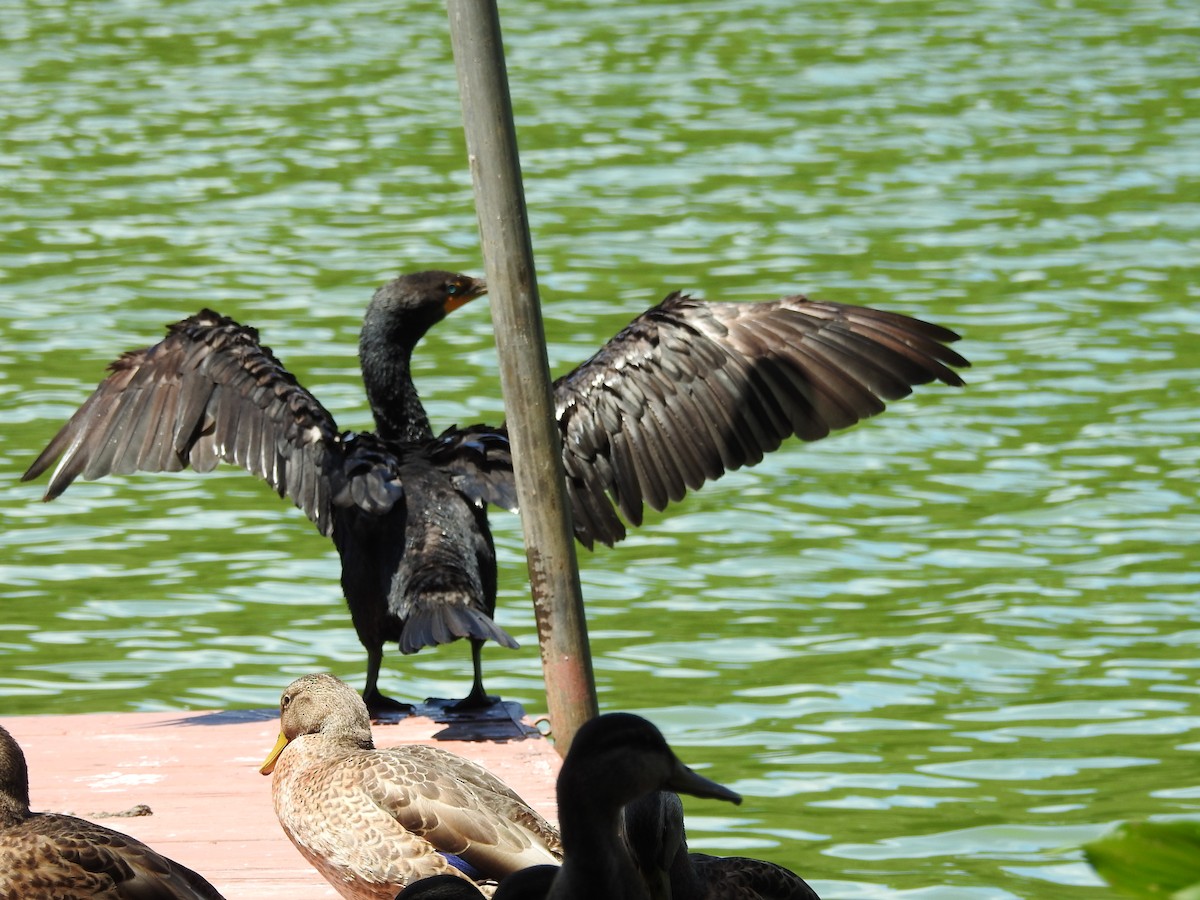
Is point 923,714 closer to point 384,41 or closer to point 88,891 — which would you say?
point 88,891

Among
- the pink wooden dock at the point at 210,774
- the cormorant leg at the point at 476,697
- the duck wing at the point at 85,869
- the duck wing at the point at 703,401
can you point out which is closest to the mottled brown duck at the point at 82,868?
the duck wing at the point at 85,869

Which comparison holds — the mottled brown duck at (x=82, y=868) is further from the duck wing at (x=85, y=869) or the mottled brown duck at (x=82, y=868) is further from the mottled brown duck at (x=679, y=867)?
the mottled brown duck at (x=679, y=867)

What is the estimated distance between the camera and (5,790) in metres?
4.24

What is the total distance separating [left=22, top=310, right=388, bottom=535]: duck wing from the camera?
640cm

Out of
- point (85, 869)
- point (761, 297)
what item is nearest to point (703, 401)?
point (85, 869)

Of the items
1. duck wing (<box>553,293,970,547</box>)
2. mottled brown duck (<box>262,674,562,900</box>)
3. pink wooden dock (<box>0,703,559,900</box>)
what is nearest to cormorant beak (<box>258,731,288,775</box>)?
pink wooden dock (<box>0,703,559,900</box>)

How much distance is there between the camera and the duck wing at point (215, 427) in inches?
252

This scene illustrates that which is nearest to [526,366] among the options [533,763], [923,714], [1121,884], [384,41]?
[533,763]

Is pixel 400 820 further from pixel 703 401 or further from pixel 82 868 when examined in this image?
pixel 703 401

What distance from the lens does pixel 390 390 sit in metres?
6.97

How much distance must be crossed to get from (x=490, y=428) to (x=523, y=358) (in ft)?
4.90

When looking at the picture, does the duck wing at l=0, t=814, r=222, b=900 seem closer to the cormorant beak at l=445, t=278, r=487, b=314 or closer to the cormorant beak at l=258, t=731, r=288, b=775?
the cormorant beak at l=258, t=731, r=288, b=775

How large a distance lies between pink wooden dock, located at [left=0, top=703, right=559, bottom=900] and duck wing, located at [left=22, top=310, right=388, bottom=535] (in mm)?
791

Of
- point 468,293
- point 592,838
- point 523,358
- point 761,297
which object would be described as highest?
point 523,358
